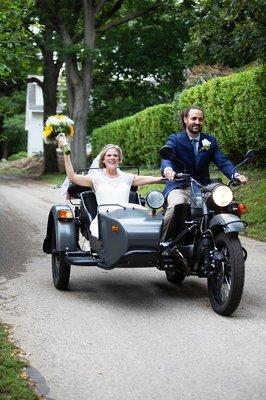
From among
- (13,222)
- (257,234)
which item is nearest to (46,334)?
(257,234)

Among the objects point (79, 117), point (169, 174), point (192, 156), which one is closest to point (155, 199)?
point (169, 174)

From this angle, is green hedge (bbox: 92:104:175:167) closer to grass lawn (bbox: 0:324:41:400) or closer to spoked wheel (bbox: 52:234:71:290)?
spoked wheel (bbox: 52:234:71:290)

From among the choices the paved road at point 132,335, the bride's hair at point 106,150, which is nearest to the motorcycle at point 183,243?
the paved road at point 132,335

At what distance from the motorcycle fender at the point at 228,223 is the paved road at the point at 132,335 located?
810mm

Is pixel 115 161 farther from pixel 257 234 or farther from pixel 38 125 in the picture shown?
pixel 38 125

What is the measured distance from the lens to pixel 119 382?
461 centimetres

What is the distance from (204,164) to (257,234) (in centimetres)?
427

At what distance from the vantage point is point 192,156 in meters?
7.16

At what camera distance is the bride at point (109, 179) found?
7.47 meters

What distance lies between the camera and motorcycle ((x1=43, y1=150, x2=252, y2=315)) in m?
6.15

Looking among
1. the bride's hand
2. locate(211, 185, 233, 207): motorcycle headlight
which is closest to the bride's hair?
the bride's hand

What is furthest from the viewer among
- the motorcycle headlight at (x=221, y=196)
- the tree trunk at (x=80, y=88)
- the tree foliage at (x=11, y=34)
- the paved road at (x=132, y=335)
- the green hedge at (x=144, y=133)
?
the tree trunk at (x=80, y=88)

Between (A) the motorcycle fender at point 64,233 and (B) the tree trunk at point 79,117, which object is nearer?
(A) the motorcycle fender at point 64,233

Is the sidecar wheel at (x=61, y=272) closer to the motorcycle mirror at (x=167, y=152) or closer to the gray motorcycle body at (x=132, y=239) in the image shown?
the gray motorcycle body at (x=132, y=239)
